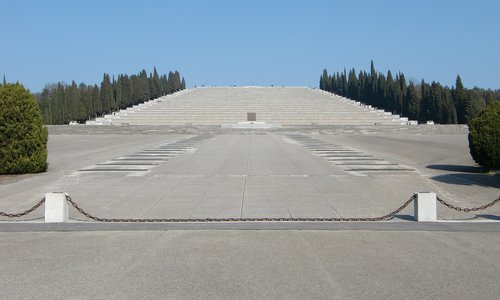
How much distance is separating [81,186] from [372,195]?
7.34 m

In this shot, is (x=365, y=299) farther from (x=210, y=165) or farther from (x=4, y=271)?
(x=210, y=165)

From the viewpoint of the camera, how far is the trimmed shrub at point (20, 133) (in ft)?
47.7

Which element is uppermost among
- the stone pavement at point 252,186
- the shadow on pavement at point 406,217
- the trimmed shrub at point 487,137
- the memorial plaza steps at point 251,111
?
the memorial plaza steps at point 251,111

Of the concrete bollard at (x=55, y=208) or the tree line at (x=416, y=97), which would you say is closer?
the concrete bollard at (x=55, y=208)

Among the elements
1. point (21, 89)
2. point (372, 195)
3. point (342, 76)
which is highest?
point (342, 76)

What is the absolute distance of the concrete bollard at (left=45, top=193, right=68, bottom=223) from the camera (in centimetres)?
812

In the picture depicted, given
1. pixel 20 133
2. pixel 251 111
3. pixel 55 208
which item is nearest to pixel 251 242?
pixel 55 208

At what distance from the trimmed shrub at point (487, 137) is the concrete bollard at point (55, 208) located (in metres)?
11.9

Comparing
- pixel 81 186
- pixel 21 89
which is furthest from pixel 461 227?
pixel 21 89

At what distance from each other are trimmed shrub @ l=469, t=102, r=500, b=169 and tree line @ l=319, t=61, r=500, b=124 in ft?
160

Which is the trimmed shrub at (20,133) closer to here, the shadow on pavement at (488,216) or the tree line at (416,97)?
the shadow on pavement at (488,216)

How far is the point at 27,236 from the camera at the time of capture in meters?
7.16

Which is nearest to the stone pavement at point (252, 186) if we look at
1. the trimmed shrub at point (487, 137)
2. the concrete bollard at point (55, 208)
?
the trimmed shrub at point (487, 137)

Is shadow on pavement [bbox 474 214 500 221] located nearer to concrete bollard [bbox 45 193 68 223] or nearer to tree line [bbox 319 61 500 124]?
concrete bollard [bbox 45 193 68 223]
